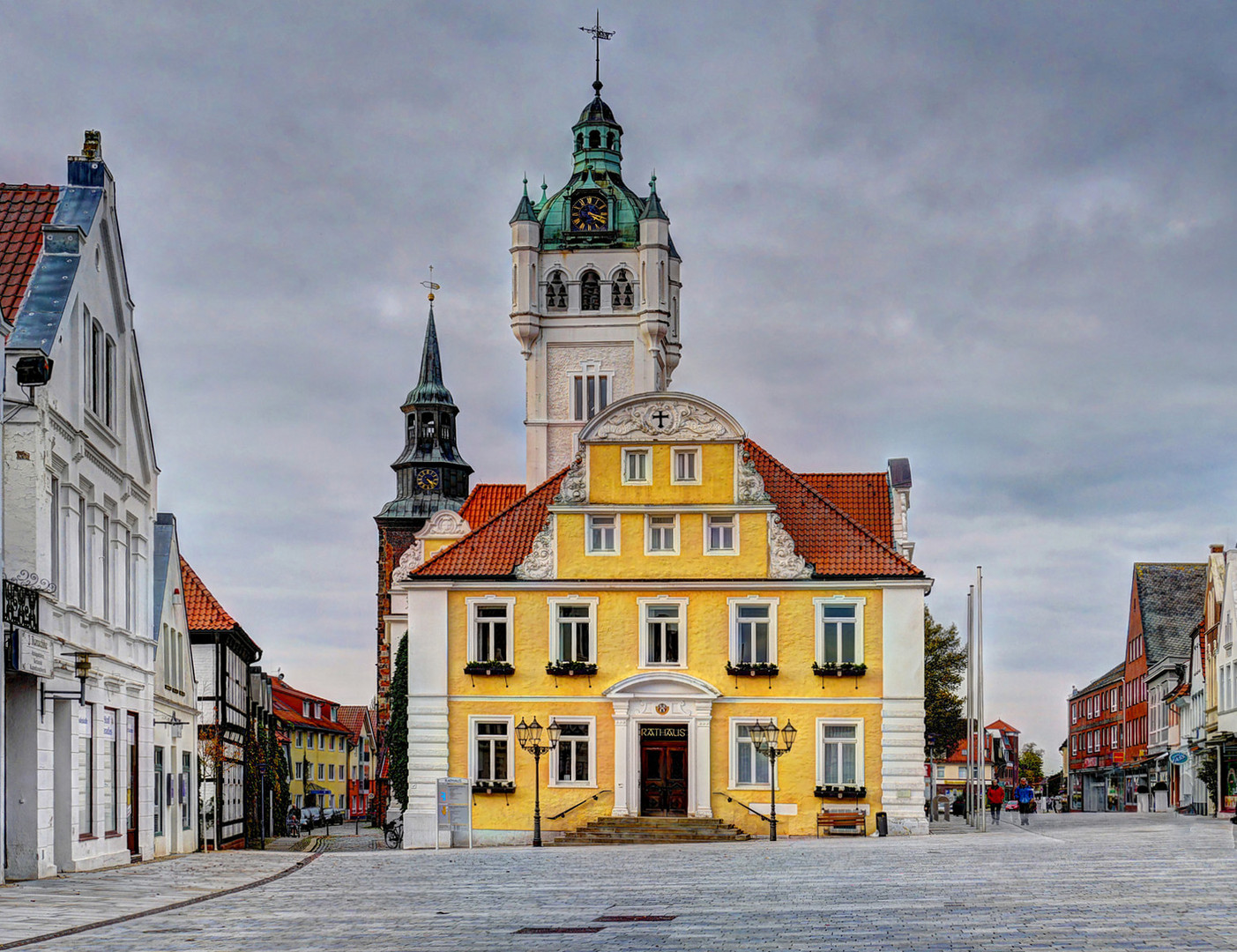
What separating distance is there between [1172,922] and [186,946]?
880 centimetres

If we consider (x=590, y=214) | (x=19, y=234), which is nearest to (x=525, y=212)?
(x=590, y=214)

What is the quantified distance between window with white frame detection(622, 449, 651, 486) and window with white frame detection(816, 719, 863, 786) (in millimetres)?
7925

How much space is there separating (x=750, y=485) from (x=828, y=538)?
2.50m

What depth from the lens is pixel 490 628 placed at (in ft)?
152

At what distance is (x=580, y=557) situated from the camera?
153 feet

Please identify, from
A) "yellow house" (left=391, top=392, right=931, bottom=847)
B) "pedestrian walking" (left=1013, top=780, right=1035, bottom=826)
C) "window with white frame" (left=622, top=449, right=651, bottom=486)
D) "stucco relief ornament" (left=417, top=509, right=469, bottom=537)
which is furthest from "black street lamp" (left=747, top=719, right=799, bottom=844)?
"stucco relief ornament" (left=417, top=509, right=469, bottom=537)

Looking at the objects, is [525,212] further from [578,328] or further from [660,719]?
[660,719]

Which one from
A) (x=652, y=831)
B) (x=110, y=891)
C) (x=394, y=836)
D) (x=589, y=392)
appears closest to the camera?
(x=110, y=891)

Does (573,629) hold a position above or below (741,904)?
above

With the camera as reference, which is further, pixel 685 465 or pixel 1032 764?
pixel 1032 764

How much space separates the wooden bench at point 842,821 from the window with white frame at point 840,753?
877 millimetres

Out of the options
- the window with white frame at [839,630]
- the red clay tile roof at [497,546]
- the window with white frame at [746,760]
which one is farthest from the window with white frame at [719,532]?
the window with white frame at [746,760]

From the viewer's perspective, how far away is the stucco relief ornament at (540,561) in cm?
4650

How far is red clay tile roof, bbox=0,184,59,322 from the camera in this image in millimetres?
26875
